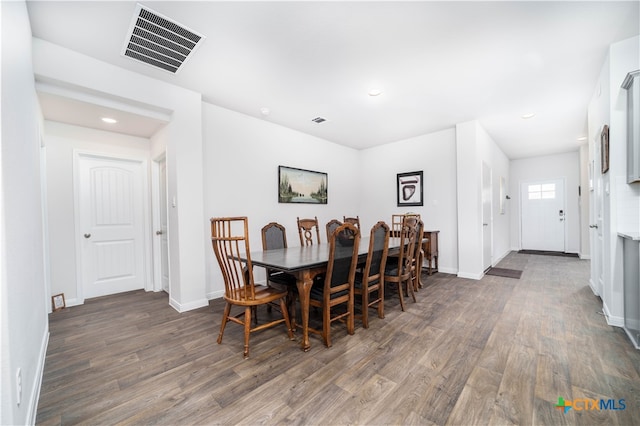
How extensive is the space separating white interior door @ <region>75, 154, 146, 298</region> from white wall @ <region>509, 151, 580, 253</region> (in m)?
8.78

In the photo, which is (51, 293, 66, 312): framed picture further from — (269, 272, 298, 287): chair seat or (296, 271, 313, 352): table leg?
(296, 271, 313, 352): table leg

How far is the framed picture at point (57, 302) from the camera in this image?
317cm

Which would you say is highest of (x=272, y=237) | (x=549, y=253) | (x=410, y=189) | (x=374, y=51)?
(x=374, y=51)

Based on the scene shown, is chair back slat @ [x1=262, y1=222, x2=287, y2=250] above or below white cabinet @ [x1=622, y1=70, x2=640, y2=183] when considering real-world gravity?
below

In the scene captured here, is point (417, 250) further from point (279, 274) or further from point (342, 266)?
point (279, 274)

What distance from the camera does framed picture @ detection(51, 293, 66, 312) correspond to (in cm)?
317

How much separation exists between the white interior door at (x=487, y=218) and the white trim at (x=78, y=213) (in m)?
5.42

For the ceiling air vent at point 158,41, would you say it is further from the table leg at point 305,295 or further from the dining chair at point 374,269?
the dining chair at point 374,269

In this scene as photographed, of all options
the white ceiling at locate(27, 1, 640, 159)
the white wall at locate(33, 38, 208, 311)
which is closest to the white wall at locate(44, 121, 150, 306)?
the white ceiling at locate(27, 1, 640, 159)

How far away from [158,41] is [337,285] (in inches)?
104

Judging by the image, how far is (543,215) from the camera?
7.12m

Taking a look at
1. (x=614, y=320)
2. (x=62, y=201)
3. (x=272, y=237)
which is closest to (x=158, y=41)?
(x=272, y=237)

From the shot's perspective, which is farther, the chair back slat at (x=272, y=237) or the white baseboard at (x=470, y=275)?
the white baseboard at (x=470, y=275)
